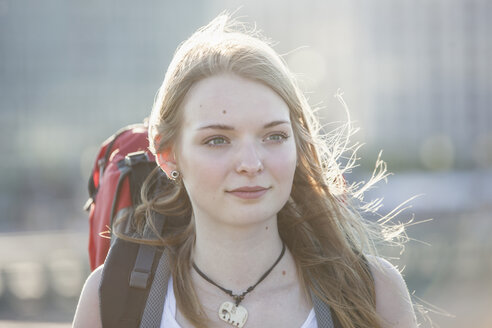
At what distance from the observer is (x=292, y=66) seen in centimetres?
8206

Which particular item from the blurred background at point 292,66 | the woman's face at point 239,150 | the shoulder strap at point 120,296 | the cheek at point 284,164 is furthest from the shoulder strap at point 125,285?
the blurred background at point 292,66

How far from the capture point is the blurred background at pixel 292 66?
75.4 m

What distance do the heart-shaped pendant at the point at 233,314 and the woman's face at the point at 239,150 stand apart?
315mm

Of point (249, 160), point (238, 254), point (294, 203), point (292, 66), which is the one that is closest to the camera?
point (249, 160)

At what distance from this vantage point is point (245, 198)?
262cm

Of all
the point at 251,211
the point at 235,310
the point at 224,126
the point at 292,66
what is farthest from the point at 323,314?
the point at 292,66

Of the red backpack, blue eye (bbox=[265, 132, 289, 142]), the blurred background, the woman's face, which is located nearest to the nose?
the woman's face

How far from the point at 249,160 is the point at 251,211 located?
0.19 meters

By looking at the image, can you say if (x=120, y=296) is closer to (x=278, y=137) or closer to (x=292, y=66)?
(x=278, y=137)

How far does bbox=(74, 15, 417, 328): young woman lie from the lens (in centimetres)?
264

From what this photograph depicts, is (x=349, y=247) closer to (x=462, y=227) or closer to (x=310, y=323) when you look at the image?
(x=310, y=323)

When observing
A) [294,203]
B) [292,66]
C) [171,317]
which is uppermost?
[294,203]

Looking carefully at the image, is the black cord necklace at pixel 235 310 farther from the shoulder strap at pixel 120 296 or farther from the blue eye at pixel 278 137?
the blue eye at pixel 278 137

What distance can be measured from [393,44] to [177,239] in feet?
302
